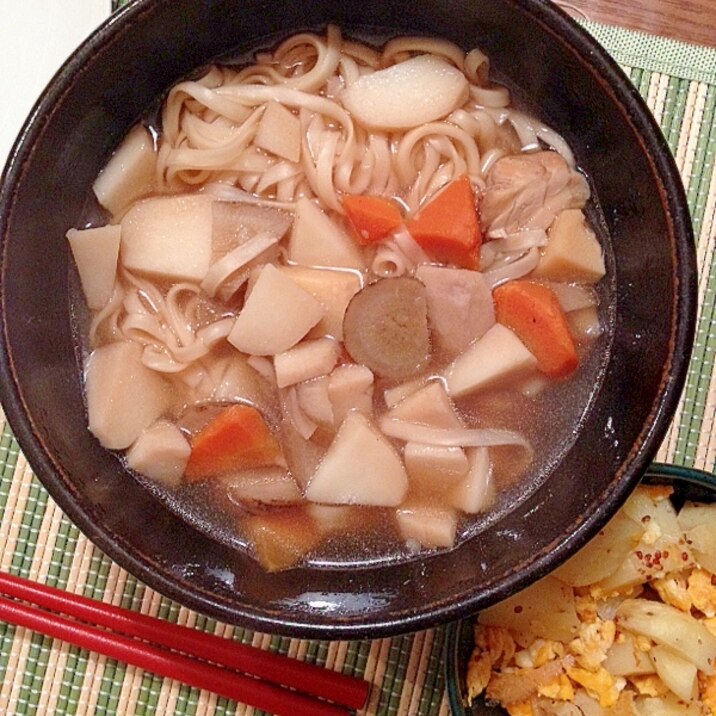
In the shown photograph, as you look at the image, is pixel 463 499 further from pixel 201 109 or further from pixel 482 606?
pixel 201 109

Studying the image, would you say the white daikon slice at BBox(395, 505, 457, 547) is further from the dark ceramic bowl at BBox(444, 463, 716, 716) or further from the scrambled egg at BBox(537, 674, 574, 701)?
the scrambled egg at BBox(537, 674, 574, 701)

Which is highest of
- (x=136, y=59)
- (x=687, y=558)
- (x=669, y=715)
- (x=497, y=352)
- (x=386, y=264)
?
(x=136, y=59)

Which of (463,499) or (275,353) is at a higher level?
(275,353)

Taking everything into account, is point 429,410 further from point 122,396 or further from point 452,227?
point 122,396

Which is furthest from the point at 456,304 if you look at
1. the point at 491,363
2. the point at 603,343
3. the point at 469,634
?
the point at 469,634

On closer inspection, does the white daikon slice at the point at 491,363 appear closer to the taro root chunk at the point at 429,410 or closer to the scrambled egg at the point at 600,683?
the taro root chunk at the point at 429,410

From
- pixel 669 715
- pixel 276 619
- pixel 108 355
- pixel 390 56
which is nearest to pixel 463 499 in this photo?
pixel 276 619

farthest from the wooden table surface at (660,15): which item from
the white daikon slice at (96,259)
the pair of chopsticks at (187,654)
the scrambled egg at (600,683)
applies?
the pair of chopsticks at (187,654)
